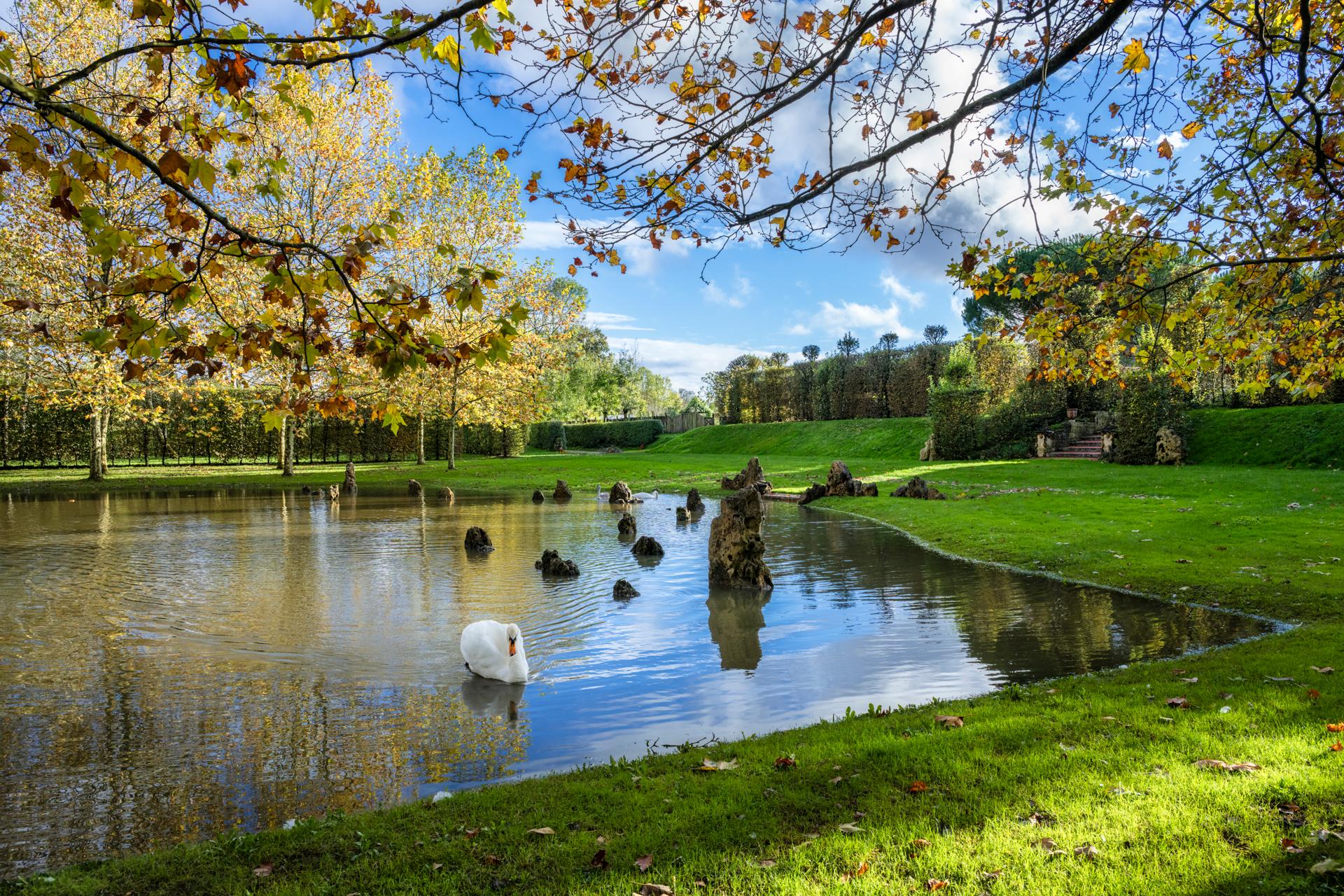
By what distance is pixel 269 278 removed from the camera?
4020 millimetres

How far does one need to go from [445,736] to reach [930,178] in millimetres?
5769

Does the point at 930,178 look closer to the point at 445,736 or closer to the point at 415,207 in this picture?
the point at 445,736

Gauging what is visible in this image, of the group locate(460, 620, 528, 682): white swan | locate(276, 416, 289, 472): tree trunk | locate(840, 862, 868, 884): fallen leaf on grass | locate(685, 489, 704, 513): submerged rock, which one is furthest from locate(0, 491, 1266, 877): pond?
locate(276, 416, 289, 472): tree trunk

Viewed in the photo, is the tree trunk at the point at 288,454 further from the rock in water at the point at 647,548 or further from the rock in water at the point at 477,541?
the rock in water at the point at 647,548

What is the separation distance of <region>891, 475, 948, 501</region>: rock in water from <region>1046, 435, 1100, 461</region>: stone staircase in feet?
39.5

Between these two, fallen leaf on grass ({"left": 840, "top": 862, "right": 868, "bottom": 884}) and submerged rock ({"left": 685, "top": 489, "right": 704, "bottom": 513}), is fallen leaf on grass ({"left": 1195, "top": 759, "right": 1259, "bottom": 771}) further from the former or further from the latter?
submerged rock ({"left": 685, "top": 489, "right": 704, "bottom": 513})

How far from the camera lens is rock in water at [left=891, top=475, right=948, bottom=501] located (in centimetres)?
1959

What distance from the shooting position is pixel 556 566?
12.1 m

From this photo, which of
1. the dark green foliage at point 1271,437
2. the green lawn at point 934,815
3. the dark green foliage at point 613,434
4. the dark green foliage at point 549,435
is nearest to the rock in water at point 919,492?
the dark green foliage at point 1271,437

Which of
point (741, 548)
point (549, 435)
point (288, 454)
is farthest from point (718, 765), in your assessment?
point (549, 435)

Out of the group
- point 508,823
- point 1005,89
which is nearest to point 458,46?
point 1005,89

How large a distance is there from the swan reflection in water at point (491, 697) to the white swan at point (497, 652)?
74mm

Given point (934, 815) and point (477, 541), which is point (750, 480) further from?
point (934, 815)

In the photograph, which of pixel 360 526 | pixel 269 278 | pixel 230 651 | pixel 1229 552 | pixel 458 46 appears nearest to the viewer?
pixel 269 278
